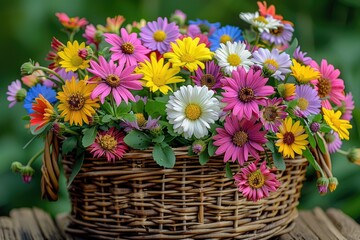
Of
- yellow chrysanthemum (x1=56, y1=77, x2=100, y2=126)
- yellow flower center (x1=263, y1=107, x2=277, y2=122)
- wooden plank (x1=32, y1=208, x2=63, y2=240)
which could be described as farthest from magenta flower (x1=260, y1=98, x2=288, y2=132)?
wooden plank (x1=32, y1=208, x2=63, y2=240)

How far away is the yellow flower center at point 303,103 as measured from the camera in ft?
3.17

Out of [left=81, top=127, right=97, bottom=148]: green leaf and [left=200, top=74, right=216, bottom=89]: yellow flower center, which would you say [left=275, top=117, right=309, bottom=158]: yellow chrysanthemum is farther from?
[left=81, top=127, right=97, bottom=148]: green leaf

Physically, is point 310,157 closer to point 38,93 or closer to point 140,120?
point 140,120

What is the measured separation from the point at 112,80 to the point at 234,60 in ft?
0.56

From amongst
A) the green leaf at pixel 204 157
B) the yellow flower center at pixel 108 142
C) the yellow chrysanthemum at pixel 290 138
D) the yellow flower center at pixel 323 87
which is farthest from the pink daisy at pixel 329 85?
the yellow flower center at pixel 108 142

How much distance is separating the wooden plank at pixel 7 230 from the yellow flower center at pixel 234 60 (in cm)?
45

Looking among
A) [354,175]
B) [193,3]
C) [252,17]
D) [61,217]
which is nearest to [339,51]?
[354,175]

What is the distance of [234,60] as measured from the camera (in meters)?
0.97

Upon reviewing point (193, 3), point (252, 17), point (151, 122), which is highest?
point (193, 3)

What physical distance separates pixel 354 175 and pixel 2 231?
0.89 metres

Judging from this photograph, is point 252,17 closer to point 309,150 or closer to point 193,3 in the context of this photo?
point 309,150

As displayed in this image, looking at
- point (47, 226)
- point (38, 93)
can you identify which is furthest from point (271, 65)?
point (47, 226)

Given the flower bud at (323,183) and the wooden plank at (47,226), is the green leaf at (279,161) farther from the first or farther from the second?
the wooden plank at (47,226)

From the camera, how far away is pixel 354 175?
1711 mm
